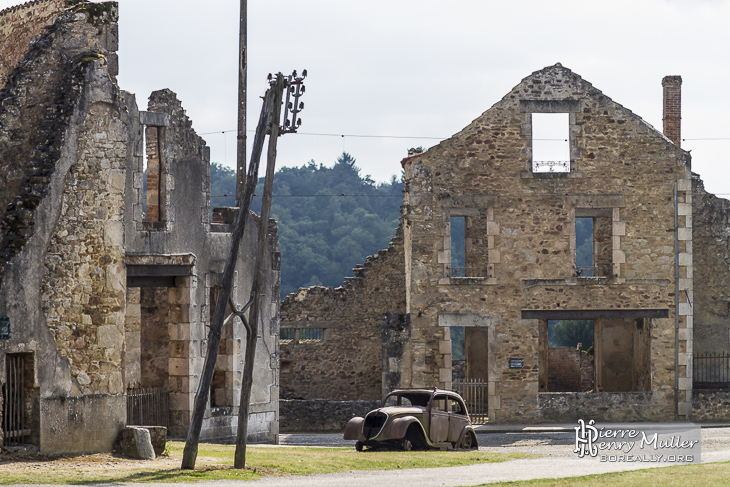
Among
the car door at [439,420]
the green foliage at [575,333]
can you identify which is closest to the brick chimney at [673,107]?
the car door at [439,420]

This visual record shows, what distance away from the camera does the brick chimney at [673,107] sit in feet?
109

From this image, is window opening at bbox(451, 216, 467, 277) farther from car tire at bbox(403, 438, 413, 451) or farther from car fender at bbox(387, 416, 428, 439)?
car fender at bbox(387, 416, 428, 439)

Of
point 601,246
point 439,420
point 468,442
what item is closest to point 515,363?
point 601,246

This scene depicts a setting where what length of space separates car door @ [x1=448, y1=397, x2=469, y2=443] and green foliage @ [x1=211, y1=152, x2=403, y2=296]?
41.7 m

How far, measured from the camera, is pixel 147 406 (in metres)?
21.6

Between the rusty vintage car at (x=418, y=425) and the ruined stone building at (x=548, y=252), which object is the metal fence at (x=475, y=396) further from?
the rusty vintage car at (x=418, y=425)

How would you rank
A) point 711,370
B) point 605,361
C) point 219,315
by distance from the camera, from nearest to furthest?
point 219,315, point 711,370, point 605,361

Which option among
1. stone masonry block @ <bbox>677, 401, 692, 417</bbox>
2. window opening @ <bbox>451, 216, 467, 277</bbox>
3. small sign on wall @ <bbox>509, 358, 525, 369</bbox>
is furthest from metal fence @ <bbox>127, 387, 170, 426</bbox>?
window opening @ <bbox>451, 216, 467, 277</bbox>

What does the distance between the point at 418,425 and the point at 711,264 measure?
13956 mm

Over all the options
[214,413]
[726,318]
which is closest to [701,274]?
[726,318]

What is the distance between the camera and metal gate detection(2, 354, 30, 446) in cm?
1608

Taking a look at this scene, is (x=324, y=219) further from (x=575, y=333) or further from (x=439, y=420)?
(x=439, y=420)

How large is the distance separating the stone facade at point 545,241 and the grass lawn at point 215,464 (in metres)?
9.40

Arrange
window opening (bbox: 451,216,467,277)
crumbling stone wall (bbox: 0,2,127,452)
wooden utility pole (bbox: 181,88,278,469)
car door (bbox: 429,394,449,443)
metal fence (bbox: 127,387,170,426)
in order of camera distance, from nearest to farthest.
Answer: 1. wooden utility pole (bbox: 181,88,278,469)
2. crumbling stone wall (bbox: 0,2,127,452)
3. car door (bbox: 429,394,449,443)
4. metal fence (bbox: 127,387,170,426)
5. window opening (bbox: 451,216,467,277)
